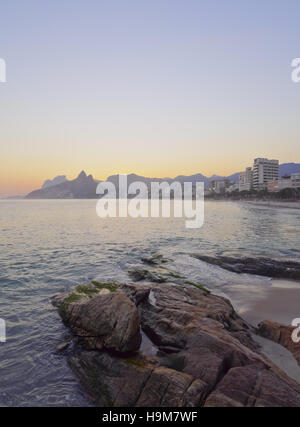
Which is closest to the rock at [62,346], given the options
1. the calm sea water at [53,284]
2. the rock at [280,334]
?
the calm sea water at [53,284]

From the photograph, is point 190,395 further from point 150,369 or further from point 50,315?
point 50,315

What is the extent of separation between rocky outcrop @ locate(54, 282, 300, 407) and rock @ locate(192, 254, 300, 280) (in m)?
8.57

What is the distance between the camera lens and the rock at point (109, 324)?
7.38 metres

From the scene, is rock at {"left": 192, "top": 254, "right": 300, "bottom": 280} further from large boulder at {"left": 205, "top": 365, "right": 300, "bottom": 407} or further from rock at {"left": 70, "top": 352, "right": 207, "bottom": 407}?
rock at {"left": 70, "top": 352, "right": 207, "bottom": 407}

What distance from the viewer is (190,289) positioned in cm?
1281

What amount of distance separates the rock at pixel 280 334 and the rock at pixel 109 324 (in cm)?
496

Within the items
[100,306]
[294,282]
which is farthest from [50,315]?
[294,282]

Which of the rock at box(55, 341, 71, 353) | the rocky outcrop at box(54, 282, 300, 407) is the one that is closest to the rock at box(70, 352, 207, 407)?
the rocky outcrop at box(54, 282, 300, 407)

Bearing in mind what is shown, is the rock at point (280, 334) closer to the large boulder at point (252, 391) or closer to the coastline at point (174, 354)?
the coastline at point (174, 354)

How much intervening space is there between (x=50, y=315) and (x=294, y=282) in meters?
14.3

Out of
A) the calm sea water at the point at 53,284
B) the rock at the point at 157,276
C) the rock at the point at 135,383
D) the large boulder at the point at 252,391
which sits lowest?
the calm sea water at the point at 53,284

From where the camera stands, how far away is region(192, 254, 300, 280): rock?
17.1 metres

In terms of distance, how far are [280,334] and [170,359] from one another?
4462mm

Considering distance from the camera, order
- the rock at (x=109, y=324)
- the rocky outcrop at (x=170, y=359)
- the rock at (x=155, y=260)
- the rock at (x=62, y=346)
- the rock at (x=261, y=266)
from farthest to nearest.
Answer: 1. the rock at (x=155, y=260)
2. the rock at (x=261, y=266)
3. the rock at (x=62, y=346)
4. the rock at (x=109, y=324)
5. the rocky outcrop at (x=170, y=359)
